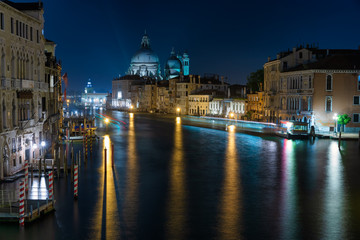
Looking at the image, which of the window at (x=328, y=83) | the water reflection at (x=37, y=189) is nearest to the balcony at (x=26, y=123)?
the water reflection at (x=37, y=189)

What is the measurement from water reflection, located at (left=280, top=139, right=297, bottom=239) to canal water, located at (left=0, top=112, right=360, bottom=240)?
0.12ft

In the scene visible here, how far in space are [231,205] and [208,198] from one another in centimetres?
150

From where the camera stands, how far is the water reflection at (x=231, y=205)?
49.1 feet

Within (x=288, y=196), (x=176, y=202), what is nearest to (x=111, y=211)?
(x=176, y=202)

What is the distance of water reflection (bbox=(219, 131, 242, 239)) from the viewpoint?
1498 centimetres

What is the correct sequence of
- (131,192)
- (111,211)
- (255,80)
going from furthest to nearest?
(255,80) < (131,192) < (111,211)

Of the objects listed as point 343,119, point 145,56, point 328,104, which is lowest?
point 343,119

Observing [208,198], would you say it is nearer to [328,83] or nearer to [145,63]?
[328,83]

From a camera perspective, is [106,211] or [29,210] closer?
[29,210]

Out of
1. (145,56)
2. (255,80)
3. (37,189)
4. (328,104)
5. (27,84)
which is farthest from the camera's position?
(145,56)

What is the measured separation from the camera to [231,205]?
18250 mm

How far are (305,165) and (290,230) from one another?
14.1 metres

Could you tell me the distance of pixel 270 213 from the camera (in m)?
17.2

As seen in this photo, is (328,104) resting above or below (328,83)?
below
